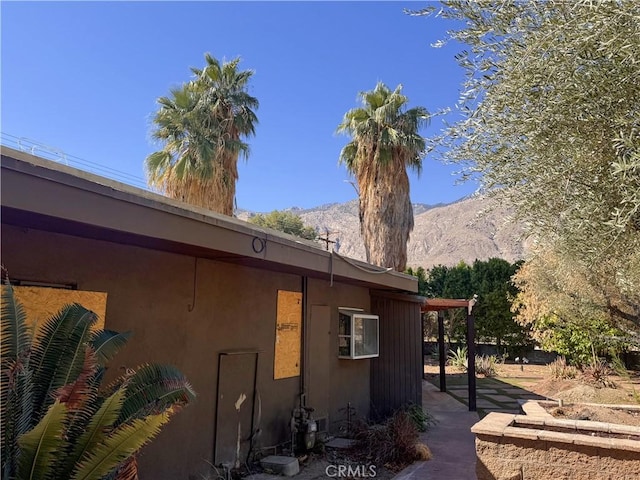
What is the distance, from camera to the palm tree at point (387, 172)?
15773 mm

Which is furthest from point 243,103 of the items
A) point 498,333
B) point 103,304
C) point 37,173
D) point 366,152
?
point 498,333

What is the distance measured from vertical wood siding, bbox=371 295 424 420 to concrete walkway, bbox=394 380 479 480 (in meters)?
0.91

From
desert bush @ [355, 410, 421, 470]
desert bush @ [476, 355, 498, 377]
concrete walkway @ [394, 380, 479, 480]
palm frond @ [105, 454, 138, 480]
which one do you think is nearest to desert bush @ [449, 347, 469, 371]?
desert bush @ [476, 355, 498, 377]

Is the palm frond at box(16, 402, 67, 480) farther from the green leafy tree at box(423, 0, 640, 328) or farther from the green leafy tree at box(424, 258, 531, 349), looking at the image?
the green leafy tree at box(424, 258, 531, 349)

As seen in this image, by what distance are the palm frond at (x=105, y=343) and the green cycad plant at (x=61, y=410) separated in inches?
10.3

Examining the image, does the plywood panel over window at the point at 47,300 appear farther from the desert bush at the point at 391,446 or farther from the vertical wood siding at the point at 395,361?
the vertical wood siding at the point at 395,361

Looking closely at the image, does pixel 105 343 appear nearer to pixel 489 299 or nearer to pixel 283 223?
pixel 489 299

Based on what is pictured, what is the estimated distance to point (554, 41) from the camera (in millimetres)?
3447

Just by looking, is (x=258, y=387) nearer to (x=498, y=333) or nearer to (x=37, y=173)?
(x=37, y=173)

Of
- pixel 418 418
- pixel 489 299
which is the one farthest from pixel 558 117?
pixel 489 299

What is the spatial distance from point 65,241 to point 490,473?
4.66m

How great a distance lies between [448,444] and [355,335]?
238 centimetres

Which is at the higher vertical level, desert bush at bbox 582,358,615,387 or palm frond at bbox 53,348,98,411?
palm frond at bbox 53,348,98,411
